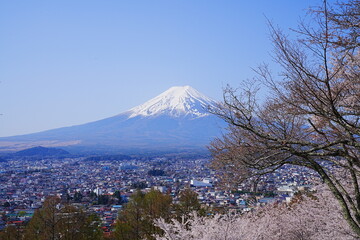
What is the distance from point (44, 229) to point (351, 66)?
30.3ft

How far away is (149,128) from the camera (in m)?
121

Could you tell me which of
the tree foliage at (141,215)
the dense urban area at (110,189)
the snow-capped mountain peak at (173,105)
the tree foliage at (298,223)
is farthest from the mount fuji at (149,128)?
the tree foliage at (298,223)

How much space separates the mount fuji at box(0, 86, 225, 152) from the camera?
106312mm

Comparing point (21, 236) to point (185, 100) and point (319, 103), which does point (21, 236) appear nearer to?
point (319, 103)

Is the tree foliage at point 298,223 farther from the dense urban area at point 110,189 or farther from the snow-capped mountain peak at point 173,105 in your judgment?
the snow-capped mountain peak at point 173,105

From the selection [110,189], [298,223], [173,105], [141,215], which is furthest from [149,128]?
[298,223]

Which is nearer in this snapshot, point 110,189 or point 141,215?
point 141,215

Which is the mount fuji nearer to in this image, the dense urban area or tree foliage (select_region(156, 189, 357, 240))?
the dense urban area

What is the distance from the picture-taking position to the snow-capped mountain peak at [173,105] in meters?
126

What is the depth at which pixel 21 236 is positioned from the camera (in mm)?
11078

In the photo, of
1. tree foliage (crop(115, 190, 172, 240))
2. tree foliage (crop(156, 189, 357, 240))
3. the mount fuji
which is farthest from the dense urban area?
the mount fuji

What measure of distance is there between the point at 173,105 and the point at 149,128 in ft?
49.8

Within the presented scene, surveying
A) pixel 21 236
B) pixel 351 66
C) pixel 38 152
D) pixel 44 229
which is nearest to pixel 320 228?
pixel 351 66

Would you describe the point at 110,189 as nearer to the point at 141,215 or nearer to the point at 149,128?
the point at 141,215
